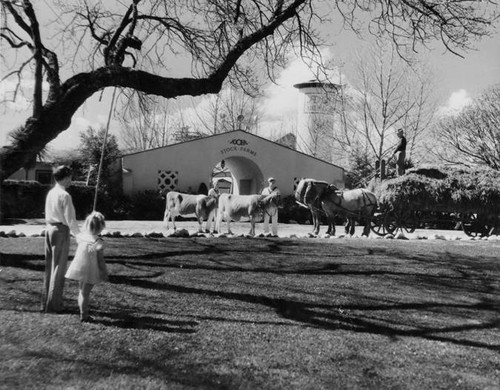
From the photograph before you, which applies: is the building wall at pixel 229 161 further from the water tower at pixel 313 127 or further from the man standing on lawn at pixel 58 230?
the man standing on lawn at pixel 58 230

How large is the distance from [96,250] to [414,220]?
15293 mm

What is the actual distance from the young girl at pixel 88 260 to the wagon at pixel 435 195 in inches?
551

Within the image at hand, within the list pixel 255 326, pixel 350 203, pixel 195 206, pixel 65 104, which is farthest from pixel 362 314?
pixel 350 203

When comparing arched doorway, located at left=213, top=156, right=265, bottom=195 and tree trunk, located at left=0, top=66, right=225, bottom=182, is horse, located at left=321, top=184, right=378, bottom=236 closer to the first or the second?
tree trunk, located at left=0, top=66, right=225, bottom=182

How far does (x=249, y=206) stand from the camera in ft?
56.9

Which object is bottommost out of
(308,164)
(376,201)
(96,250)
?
(96,250)

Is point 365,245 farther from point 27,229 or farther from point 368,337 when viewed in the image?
point 27,229

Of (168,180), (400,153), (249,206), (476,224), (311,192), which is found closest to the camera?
(249,206)

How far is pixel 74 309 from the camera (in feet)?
22.5

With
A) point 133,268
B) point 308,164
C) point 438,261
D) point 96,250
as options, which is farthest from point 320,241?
point 308,164

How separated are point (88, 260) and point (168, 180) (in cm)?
2571

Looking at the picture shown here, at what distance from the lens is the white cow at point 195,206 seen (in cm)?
1797

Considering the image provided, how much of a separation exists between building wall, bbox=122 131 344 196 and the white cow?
39.1 ft

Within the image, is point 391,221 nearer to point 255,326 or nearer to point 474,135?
point 255,326
